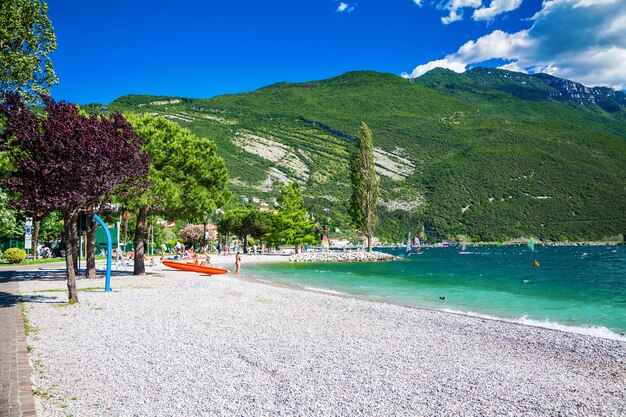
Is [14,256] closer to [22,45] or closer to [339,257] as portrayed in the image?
[22,45]

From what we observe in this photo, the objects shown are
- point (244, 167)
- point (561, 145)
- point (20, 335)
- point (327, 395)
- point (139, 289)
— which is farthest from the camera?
point (561, 145)

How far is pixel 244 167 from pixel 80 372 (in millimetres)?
160487

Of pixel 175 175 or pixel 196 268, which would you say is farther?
pixel 196 268

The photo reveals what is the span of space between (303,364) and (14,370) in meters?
4.51

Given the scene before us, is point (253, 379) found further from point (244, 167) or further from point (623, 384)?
point (244, 167)

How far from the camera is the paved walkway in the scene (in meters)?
5.63

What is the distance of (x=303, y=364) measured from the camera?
27.8ft

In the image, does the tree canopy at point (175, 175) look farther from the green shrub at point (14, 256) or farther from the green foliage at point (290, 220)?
the green foliage at point (290, 220)

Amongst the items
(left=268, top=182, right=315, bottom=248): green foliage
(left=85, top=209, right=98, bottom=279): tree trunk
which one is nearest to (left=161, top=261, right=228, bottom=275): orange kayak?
(left=85, top=209, right=98, bottom=279): tree trunk

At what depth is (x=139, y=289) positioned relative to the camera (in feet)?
64.8

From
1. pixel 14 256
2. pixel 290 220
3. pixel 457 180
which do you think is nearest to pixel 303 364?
pixel 14 256

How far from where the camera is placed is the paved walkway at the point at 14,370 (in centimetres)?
563

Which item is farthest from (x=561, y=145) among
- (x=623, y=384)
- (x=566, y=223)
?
(x=623, y=384)

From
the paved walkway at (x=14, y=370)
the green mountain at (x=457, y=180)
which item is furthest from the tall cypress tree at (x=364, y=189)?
the green mountain at (x=457, y=180)
